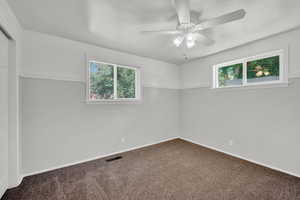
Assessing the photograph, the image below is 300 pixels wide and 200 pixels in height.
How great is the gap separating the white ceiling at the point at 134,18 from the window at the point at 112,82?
60cm

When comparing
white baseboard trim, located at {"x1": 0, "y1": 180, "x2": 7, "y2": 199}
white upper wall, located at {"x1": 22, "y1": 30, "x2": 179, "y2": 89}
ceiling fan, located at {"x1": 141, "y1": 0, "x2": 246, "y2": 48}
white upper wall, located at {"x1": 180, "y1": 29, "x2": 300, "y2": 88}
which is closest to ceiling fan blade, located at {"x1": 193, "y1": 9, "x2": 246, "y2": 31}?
ceiling fan, located at {"x1": 141, "y1": 0, "x2": 246, "y2": 48}

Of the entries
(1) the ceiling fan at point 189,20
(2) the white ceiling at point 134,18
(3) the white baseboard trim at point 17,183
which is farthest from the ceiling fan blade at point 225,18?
(3) the white baseboard trim at point 17,183

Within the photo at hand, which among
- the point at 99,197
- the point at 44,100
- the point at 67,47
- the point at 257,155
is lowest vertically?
the point at 99,197

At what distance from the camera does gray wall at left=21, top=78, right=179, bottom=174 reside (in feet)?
6.97

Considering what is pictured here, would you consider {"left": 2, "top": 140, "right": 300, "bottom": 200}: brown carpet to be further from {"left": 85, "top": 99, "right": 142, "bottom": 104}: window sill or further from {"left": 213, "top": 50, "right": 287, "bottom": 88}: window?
{"left": 213, "top": 50, "right": 287, "bottom": 88}: window

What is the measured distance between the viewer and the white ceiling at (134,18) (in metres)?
1.55

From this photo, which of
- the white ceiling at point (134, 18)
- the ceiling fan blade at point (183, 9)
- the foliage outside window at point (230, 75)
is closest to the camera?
the ceiling fan blade at point (183, 9)

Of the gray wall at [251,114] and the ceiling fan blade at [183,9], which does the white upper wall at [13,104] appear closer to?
the ceiling fan blade at [183,9]

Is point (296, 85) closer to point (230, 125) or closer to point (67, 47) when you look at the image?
point (230, 125)

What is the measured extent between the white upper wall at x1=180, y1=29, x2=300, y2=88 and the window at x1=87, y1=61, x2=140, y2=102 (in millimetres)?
1659

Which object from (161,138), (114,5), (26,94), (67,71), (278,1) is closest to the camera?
(278,1)

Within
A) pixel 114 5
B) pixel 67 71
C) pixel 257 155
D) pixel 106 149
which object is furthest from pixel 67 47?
pixel 257 155

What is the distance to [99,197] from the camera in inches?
66.1

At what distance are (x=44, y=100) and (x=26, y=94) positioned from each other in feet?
0.82
